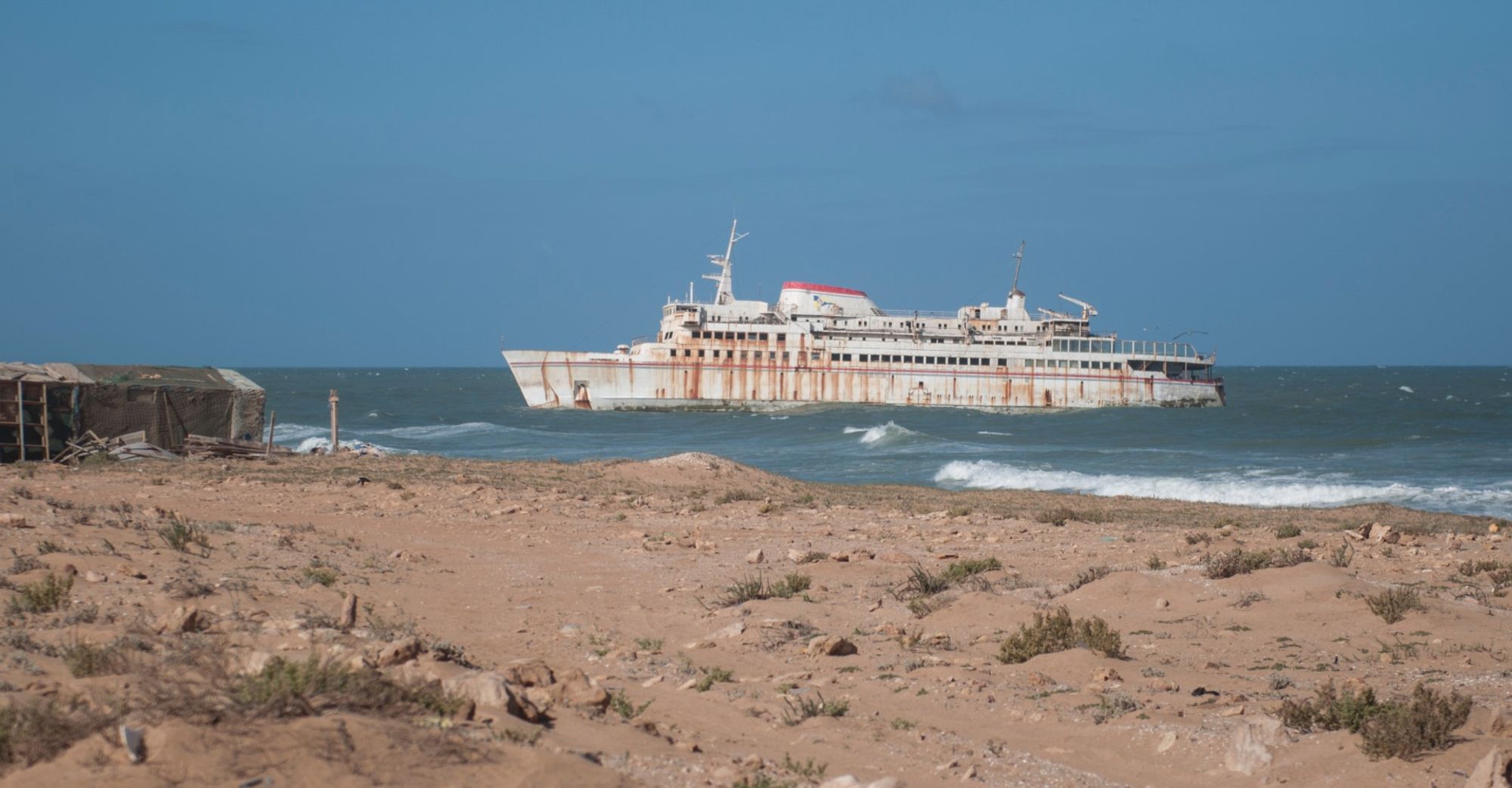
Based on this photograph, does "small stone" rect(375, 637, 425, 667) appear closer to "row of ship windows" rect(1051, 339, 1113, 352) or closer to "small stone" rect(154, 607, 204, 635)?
"small stone" rect(154, 607, 204, 635)

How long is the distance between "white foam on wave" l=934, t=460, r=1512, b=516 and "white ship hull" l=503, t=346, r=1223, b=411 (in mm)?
29674

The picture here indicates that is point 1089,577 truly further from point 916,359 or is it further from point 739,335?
point 739,335

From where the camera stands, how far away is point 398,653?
16.7 ft

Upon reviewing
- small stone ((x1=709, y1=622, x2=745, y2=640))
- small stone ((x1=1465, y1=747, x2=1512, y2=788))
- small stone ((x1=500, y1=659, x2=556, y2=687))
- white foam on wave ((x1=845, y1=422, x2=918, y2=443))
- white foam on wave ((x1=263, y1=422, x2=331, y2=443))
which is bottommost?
white foam on wave ((x1=263, y1=422, x2=331, y2=443))

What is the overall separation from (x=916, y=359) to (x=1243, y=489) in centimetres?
3348

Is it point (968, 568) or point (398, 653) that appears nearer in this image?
point (398, 653)

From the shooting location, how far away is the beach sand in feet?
12.5

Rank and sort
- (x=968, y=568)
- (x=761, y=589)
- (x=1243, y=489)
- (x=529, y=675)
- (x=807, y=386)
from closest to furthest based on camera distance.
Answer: (x=529, y=675) → (x=761, y=589) → (x=968, y=568) → (x=1243, y=489) → (x=807, y=386)

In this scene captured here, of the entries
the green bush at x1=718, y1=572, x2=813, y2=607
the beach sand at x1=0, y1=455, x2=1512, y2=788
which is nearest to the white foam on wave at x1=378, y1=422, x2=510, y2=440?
the beach sand at x1=0, y1=455, x2=1512, y2=788

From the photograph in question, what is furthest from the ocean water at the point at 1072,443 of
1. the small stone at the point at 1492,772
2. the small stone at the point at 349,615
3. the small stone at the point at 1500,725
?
the small stone at the point at 349,615

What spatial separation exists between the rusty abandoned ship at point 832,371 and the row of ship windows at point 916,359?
0.17 ft

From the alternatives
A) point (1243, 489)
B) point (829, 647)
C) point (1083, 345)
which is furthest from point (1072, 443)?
point (829, 647)

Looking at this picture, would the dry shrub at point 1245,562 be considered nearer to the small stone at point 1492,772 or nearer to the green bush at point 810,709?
the green bush at point 810,709

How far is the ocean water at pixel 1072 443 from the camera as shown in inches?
947
